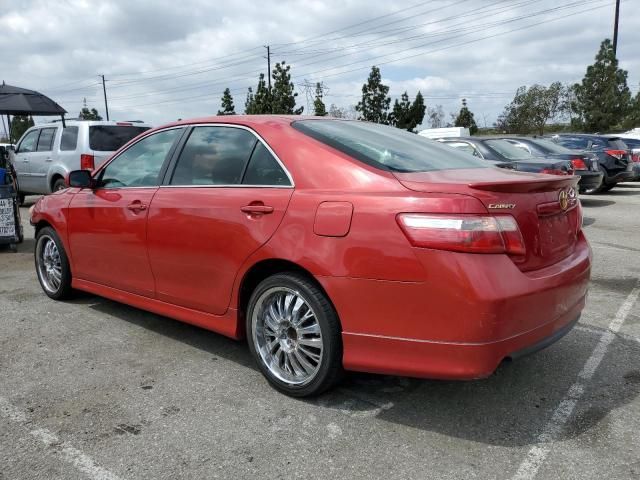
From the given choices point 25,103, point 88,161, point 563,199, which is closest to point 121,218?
point 563,199

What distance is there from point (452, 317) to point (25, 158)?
38.4 ft

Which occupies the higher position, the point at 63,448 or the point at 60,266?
the point at 60,266

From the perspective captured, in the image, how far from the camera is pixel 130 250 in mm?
4105

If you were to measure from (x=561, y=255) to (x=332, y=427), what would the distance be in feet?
4.98

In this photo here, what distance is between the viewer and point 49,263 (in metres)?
5.23

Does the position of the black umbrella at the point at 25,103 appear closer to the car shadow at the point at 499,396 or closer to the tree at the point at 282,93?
the car shadow at the point at 499,396

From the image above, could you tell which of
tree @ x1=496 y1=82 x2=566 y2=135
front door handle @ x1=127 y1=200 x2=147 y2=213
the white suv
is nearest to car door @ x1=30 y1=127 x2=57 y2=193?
the white suv

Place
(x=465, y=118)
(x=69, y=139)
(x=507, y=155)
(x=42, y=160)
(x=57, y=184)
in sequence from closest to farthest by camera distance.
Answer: (x=507, y=155), (x=69, y=139), (x=57, y=184), (x=42, y=160), (x=465, y=118)

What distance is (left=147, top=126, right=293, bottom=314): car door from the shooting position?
10.7 feet

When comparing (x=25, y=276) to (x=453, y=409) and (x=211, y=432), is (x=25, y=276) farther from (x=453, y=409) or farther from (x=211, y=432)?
(x=453, y=409)

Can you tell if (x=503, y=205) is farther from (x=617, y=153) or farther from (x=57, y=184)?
(x=617, y=153)

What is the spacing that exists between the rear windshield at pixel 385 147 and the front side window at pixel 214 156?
1.27ft

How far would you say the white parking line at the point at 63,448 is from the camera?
2539 mm

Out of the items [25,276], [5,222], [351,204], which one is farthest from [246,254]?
[5,222]
